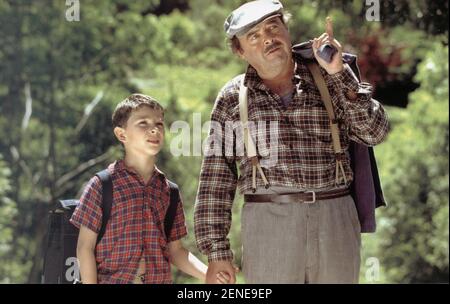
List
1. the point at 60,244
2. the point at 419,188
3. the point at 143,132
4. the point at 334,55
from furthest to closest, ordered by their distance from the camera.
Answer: the point at 419,188 < the point at 60,244 < the point at 143,132 < the point at 334,55

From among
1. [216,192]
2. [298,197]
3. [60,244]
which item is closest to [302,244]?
[298,197]

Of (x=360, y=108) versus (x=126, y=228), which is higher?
(x=360, y=108)

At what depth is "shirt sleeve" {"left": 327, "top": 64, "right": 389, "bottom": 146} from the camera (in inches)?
125

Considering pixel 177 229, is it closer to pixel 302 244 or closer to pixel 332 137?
pixel 302 244

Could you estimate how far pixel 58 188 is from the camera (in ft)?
33.1

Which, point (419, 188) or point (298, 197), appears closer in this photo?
point (298, 197)

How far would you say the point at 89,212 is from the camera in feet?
10.7

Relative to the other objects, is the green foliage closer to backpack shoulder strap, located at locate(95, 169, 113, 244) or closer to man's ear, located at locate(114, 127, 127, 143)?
man's ear, located at locate(114, 127, 127, 143)

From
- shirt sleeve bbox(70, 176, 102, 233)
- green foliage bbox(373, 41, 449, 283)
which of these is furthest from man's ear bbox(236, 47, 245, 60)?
green foliage bbox(373, 41, 449, 283)

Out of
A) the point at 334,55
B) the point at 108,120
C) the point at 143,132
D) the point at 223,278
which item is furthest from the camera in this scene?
the point at 108,120

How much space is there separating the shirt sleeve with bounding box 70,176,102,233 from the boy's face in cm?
23

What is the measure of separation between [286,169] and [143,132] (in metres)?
0.57

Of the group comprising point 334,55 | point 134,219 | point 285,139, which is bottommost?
point 134,219

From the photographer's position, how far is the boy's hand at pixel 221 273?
10.6ft
